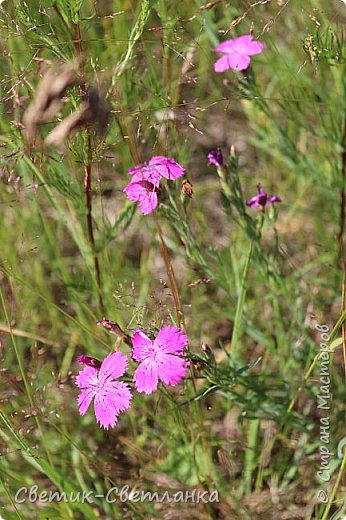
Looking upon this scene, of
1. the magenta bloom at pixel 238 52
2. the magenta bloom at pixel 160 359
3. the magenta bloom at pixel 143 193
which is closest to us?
the magenta bloom at pixel 160 359

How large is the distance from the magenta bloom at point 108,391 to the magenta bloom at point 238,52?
60 centimetres

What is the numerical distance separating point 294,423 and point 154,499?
30 cm

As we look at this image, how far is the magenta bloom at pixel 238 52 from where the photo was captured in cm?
117

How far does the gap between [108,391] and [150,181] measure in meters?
0.32

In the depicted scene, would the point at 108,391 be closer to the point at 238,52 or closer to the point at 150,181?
the point at 150,181

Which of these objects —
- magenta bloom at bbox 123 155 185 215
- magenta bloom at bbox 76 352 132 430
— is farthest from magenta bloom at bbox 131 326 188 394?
magenta bloom at bbox 123 155 185 215

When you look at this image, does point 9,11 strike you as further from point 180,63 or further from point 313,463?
point 313,463

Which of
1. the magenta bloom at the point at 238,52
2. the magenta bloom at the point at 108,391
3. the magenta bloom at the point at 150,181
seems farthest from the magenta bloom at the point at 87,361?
A: the magenta bloom at the point at 238,52

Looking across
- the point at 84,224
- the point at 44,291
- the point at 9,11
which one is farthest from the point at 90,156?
the point at 44,291

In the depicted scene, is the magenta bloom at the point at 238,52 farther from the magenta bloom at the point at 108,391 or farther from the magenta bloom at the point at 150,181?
the magenta bloom at the point at 108,391

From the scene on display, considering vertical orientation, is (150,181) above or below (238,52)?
below

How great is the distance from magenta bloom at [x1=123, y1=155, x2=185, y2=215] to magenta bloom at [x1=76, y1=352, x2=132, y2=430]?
0.24m

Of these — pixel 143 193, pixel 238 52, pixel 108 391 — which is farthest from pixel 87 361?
pixel 238 52

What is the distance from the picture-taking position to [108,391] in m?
0.88
